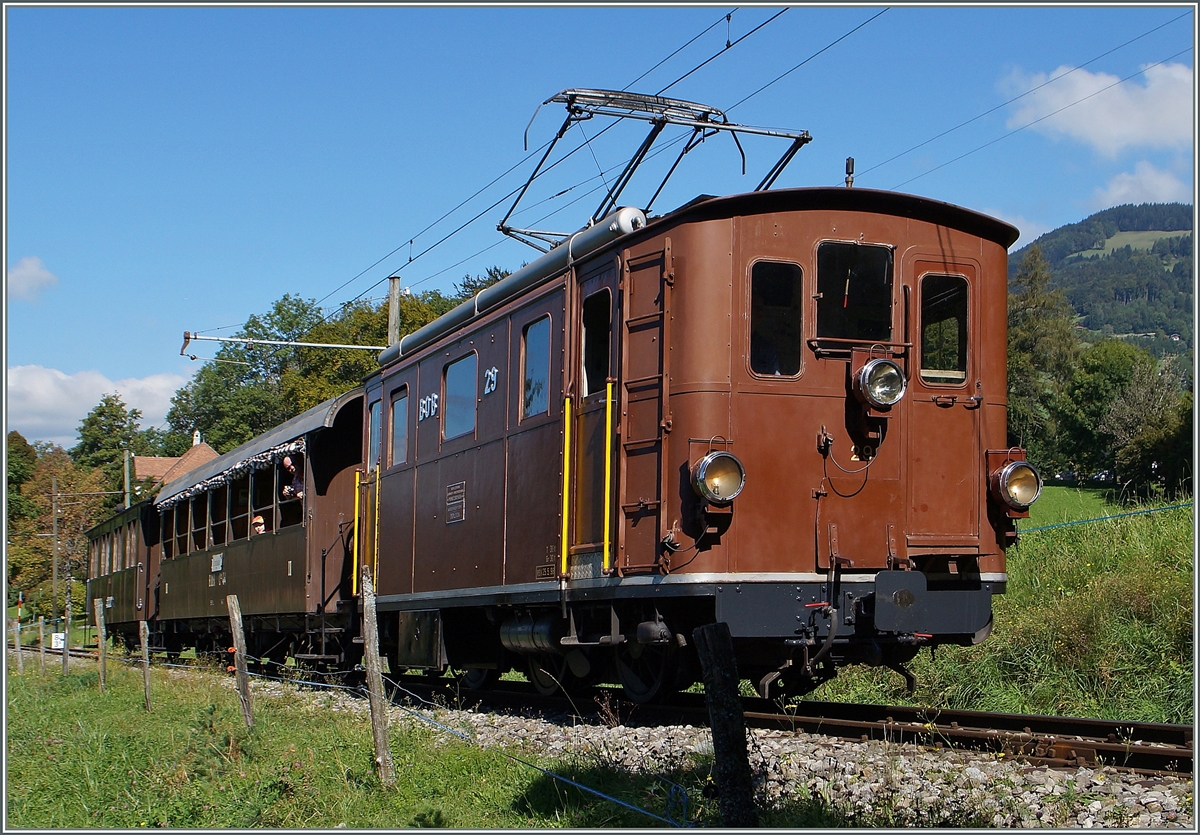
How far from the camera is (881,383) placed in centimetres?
830

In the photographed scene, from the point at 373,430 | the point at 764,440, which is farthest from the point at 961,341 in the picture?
the point at 373,430

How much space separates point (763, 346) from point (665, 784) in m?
3.30

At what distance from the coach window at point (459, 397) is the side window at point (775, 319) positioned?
3.63 meters

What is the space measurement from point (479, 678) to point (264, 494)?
19.0ft

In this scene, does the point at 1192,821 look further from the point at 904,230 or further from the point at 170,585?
the point at 170,585

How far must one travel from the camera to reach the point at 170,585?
2281 centimetres

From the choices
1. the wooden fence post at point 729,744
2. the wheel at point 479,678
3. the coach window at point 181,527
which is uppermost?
the coach window at point 181,527

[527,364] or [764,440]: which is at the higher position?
[527,364]

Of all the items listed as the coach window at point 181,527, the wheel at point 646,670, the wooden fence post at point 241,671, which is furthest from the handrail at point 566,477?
the coach window at point 181,527

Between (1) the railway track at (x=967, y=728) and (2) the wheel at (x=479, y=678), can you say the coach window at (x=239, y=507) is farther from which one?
(1) the railway track at (x=967, y=728)

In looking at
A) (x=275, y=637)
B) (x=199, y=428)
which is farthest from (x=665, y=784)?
(x=199, y=428)

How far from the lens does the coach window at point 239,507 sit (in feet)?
→ 61.5

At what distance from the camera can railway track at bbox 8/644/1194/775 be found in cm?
661

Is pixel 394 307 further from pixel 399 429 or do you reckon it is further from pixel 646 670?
pixel 646 670
